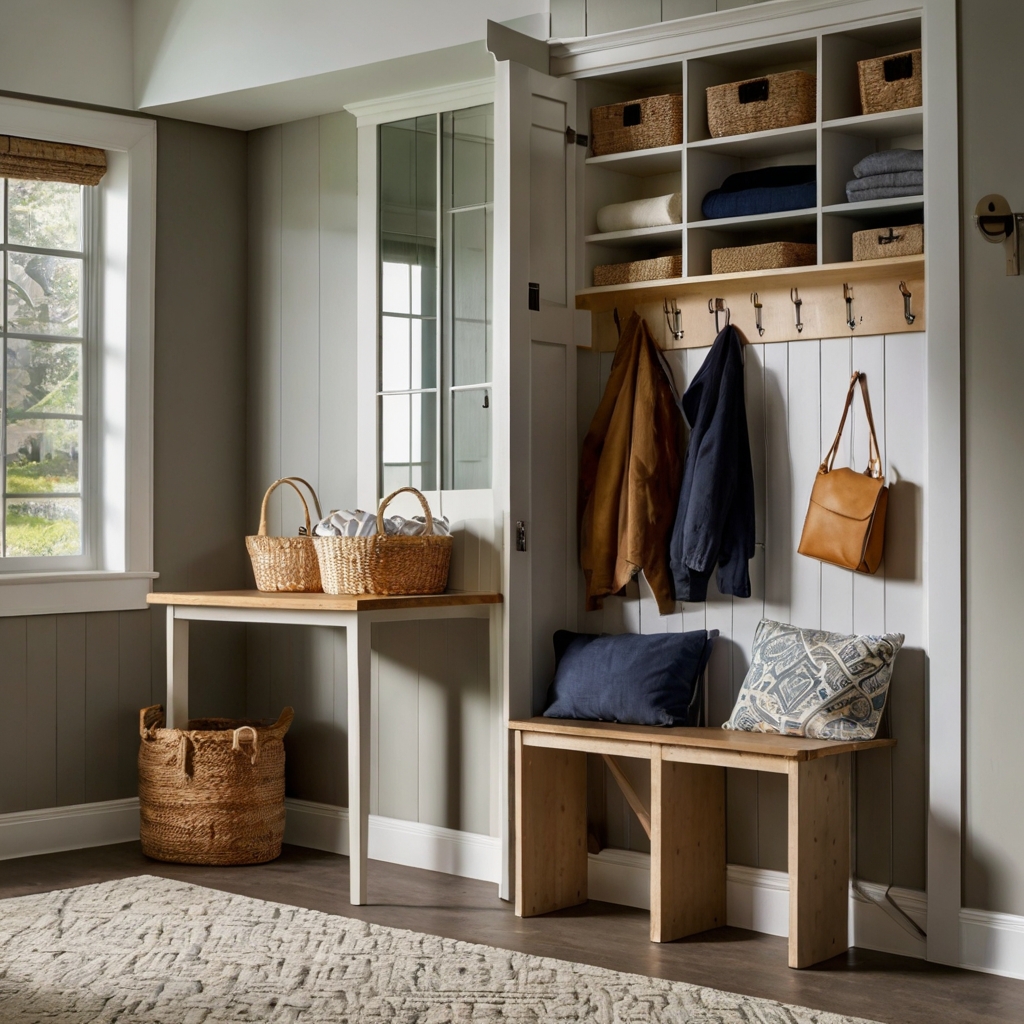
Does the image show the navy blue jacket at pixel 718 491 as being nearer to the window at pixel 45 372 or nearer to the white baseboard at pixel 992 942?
the white baseboard at pixel 992 942

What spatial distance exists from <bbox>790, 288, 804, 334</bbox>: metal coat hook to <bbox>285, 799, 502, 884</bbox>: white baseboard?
5.83 feet

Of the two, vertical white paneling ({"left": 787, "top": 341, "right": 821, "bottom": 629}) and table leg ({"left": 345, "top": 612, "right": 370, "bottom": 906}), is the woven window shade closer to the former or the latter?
table leg ({"left": 345, "top": 612, "right": 370, "bottom": 906})

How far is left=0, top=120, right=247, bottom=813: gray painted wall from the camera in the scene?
14.8 feet

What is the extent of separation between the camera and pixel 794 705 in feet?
11.4

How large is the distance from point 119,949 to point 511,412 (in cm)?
174

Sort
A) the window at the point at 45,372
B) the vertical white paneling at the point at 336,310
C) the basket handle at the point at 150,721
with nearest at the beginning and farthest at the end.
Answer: the basket handle at the point at 150,721 → the window at the point at 45,372 → the vertical white paneling at the point at 336,310

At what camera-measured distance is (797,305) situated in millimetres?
3754

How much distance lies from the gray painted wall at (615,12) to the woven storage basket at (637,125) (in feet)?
0.71

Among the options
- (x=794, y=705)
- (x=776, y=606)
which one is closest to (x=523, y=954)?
(x=794, y=705)

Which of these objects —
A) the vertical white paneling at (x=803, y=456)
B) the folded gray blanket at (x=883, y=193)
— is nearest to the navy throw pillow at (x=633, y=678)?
the vertical white paneling at (x=803, y=456)

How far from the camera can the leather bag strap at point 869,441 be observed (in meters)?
3.58

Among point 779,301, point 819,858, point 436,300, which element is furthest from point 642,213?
point 819,858

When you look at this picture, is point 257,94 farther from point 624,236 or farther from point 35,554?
point 35,554

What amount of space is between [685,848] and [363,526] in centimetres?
132
